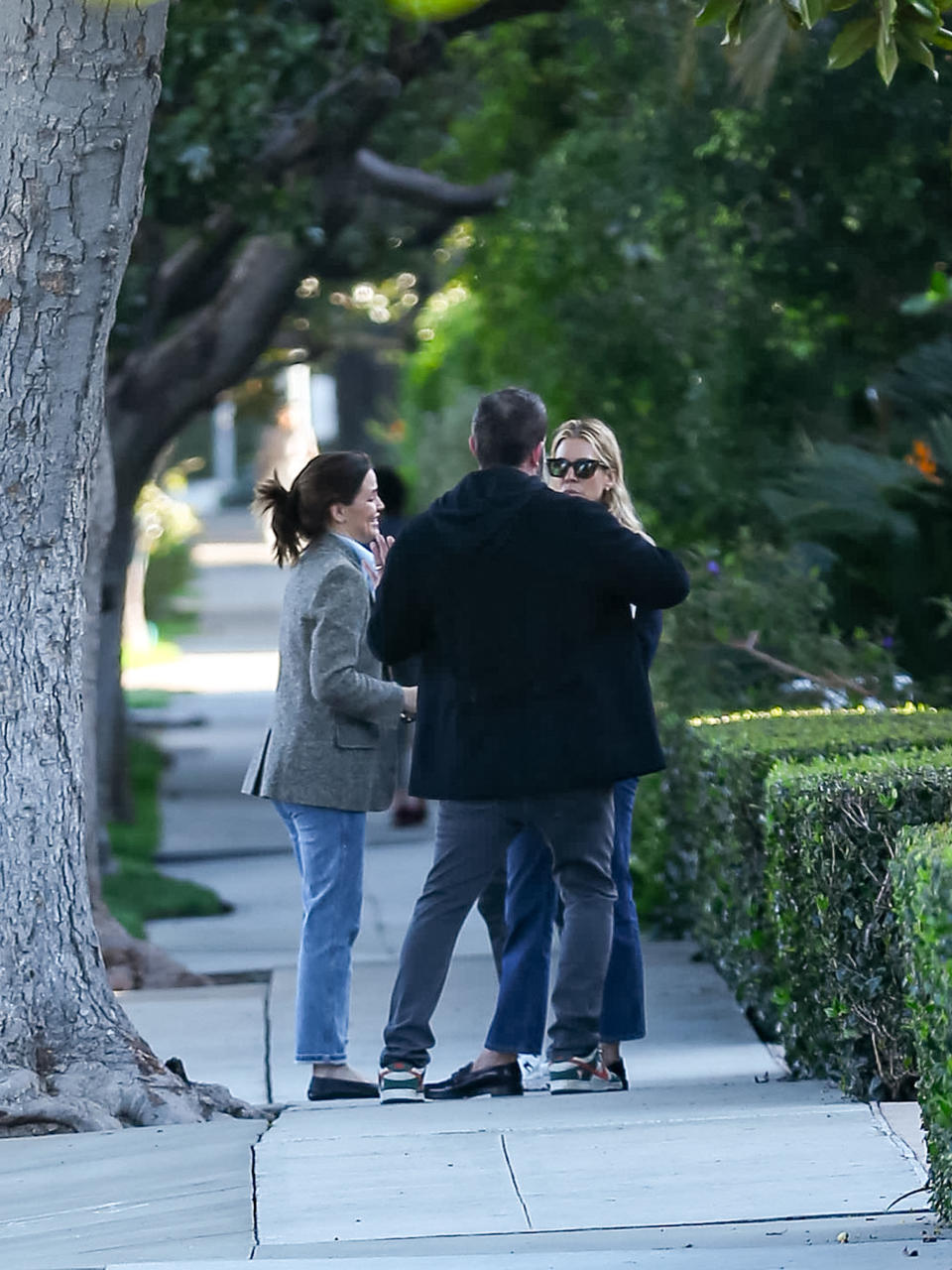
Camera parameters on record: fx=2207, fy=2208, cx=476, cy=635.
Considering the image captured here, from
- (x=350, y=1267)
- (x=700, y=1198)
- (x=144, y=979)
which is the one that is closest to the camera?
(x=350, y=1267)

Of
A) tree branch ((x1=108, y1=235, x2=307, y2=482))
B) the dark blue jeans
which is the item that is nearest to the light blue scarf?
the dark blue jeans

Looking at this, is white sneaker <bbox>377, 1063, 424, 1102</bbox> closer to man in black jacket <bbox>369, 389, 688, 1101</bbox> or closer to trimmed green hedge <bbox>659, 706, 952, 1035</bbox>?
man in black jacket <bbox>369, 389, 688, 1101</bbox>

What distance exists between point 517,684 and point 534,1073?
128cm

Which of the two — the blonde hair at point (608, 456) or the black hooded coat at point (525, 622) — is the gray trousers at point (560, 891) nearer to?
the black hooded coat at point (525, 622)

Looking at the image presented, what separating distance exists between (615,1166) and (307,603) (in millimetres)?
1895

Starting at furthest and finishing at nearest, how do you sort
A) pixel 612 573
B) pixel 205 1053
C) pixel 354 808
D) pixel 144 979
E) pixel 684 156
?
pixel 684 156
pixel 144 979
pixel 205 1053
pixel 354 808
pixel 612 573

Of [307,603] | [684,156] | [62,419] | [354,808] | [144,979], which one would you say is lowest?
[144,979]

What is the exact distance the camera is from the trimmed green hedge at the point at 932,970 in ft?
13.8

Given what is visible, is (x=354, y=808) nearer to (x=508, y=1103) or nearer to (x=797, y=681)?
(x=508, y=1103)

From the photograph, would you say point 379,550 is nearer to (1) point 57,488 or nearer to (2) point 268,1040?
(1) point 57,488

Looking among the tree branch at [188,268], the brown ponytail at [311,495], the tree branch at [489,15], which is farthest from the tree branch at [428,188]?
the brown ponytail at [311,495]

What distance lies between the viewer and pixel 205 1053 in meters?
7.25

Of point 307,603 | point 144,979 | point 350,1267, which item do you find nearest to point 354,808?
point 307,603

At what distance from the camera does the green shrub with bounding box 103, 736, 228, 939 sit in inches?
438
